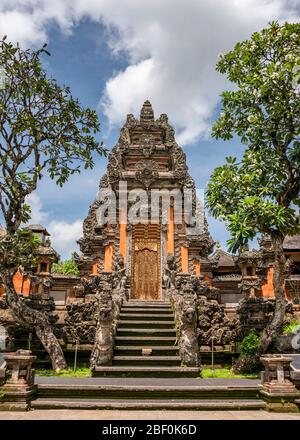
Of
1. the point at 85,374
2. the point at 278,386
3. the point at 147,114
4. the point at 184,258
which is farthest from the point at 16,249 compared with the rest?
the point at 147,114

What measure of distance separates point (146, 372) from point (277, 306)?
11.1 feet

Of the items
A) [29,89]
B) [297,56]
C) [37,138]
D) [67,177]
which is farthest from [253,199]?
[29,89]

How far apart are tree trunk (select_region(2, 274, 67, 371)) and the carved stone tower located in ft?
19.2

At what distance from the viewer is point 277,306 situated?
861 centimetres

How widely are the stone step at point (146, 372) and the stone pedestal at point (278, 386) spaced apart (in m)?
2.18

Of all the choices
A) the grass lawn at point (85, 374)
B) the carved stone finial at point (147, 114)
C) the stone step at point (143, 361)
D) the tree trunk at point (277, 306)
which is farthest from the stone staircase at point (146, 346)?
the carved stone finial at point (147, 114)

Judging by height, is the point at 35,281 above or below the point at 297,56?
below

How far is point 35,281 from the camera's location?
50.2 feet

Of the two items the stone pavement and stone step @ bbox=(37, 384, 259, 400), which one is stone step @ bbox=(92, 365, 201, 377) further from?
the stone pavement

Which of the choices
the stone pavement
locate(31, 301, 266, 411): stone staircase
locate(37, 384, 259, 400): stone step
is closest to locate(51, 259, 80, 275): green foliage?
locate(31, 301, 266, 411): stone staircase

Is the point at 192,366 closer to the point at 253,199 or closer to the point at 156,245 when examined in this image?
the point at 253,199

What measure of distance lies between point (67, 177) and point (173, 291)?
5.12 meters

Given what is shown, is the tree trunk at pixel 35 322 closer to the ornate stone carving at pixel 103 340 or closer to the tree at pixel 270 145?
the ornate stone carving at pixel 103 340
